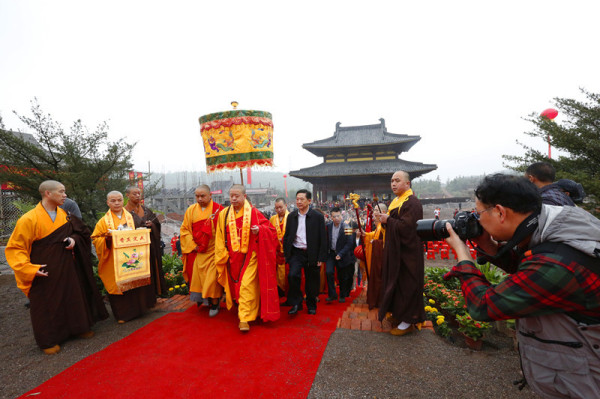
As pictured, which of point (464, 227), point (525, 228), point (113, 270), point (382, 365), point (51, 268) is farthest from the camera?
point (113, 270)

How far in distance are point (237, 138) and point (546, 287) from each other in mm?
4386

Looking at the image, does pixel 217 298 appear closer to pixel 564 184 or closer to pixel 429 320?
pixel 429 320

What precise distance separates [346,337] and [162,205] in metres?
31.0

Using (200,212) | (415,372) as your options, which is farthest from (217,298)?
(415,372)

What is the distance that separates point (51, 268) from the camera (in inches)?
123

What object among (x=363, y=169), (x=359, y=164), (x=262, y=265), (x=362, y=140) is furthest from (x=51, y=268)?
(x=362, y=140)

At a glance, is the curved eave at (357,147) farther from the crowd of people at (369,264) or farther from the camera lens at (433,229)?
the camera lens at (433,229)

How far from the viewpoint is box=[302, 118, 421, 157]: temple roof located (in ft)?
75.4

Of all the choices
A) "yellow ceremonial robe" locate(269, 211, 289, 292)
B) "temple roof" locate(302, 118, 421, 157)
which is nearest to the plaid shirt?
"yellow ceremonial robe" locate(269, 211, 289, 292)

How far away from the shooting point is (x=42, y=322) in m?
3.03

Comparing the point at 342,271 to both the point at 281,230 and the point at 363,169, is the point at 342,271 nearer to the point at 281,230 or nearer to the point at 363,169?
the point at 281,230

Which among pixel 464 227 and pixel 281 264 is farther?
pixel 281 264

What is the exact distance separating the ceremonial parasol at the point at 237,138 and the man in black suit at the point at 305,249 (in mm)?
1232

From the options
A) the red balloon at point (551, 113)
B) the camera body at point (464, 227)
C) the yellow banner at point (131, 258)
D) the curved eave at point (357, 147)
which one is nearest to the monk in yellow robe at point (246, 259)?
the yellow banner at point (131, 258)
